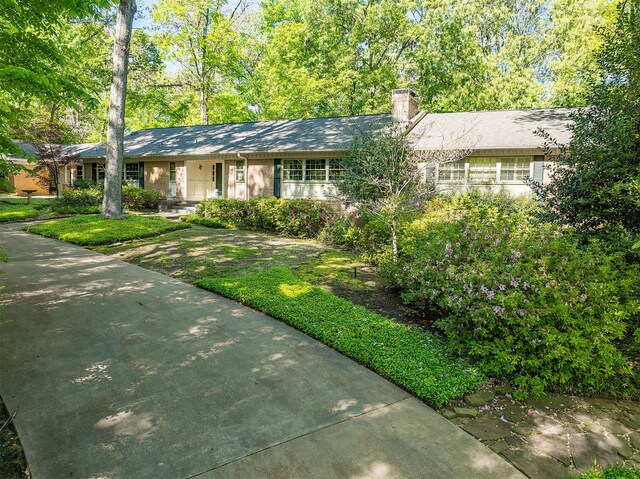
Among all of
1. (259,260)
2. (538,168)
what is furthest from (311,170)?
(259,260)

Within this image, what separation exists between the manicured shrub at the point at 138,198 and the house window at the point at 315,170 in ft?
25.4

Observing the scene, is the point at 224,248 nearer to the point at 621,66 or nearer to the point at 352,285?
the point at 352,285

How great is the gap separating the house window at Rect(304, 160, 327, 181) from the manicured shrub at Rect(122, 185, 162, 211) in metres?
7.76

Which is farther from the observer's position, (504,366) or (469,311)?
(469,311)

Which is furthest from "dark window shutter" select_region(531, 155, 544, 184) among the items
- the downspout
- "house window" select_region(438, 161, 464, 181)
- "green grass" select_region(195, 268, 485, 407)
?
the downspout

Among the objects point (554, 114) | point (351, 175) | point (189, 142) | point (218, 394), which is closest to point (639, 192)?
point (218, 394)

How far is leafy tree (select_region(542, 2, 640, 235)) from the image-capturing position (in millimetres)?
4867

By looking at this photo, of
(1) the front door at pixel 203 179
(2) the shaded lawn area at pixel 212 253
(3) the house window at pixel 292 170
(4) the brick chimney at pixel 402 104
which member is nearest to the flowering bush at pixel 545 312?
(2) the shaded lawn area at pixel 212 253

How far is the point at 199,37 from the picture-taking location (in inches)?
1064

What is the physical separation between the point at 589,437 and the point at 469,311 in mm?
1482

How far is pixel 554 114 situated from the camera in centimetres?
1655

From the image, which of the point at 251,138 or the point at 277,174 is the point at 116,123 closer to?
the point at 277,174

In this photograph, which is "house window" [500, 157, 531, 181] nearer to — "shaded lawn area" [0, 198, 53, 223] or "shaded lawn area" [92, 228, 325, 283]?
"shaded lawn area" [92, 228, 325, 283]

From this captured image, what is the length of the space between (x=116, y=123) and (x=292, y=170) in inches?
281
